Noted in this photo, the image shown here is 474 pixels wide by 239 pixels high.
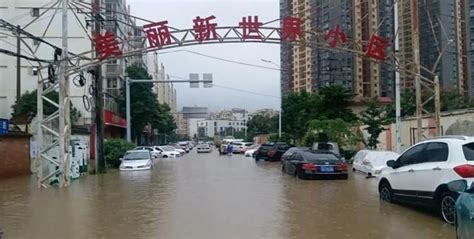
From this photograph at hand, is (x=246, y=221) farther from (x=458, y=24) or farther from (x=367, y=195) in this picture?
(x=458, y=24)

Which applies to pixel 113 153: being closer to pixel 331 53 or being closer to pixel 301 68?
pixel 331 53

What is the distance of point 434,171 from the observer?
11.3 meters

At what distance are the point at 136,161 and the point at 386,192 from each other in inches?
765

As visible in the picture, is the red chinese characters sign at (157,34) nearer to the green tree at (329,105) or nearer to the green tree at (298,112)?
the green tree at (329,105)

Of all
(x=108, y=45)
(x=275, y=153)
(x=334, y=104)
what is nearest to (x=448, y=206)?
(x=108, y=45)

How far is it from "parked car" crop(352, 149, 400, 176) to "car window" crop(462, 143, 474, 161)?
41.5ft

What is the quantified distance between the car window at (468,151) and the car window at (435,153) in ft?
1.29

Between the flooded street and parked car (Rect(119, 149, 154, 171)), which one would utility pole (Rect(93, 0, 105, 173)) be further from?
the flooded street

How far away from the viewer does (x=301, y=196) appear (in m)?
16.4

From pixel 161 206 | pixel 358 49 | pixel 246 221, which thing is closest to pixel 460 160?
pixel 246 221

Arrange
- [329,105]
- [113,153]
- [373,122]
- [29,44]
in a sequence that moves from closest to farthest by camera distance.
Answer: [113,153], [373,122], [329,105], [29,44]

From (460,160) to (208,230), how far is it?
16.3ft

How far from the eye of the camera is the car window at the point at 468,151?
10.8m

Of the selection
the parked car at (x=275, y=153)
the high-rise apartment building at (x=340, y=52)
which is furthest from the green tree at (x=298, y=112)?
the parked car at (x=275, y=153)
